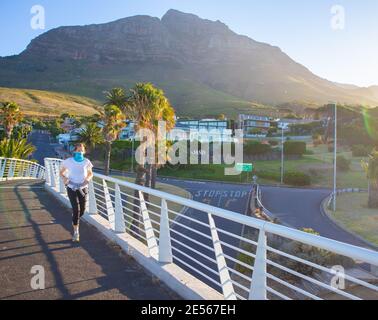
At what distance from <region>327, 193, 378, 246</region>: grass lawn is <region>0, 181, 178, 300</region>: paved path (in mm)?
24838

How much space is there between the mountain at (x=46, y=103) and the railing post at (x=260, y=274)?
133m

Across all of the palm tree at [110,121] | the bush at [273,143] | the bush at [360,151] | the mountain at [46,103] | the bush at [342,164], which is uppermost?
the mountain at [46,103]

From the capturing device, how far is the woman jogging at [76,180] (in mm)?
7727

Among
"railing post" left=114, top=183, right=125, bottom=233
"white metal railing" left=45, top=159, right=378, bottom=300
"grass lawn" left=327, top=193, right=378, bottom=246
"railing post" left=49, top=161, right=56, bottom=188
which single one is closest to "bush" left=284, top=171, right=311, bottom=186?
"grass lawn" left=327, top=193, right=378, bottom=246

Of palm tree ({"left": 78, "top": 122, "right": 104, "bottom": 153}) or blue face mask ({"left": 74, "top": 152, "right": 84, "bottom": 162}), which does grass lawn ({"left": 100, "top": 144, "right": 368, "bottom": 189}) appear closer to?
palm tree ({"left": 78, "top": 122, "right": 104, "bottom": 153})

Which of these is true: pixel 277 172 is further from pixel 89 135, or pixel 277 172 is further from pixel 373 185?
pixel 89 135

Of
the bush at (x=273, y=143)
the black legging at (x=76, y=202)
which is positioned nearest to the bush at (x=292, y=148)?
the bush at (x=273, y=143)

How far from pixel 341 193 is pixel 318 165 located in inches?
635

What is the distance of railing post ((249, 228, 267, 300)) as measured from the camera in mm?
3879

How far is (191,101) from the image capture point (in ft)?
591

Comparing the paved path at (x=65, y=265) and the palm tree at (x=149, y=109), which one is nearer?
the paved path at (x=65, y=265)

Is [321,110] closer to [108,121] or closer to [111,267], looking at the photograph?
[108,121]

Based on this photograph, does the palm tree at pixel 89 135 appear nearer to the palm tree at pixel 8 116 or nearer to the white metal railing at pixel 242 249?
the palm tree at pixel 8 116
